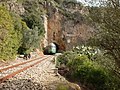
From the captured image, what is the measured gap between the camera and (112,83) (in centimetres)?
1174

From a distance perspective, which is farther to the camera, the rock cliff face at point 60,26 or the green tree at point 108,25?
the rock cliff face at point 60,26

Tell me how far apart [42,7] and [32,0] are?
3.63 meters

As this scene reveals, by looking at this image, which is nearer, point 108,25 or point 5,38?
point 108,25

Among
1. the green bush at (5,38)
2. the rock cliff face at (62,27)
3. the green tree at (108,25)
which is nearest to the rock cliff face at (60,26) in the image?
the rock cliff face at (62,27)

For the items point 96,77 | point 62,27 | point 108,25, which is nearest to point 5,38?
point 96,77

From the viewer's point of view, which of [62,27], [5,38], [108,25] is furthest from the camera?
[62,27]

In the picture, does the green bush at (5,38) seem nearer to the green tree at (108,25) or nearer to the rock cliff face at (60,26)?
the green tree at (108,25)

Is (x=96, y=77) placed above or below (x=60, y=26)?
→ below

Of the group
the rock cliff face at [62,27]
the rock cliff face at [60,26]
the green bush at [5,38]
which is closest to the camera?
the green bush at [5,38]

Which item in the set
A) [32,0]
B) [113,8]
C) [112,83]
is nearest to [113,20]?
[113,8]

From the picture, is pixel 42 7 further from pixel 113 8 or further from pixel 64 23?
pixel 113 8

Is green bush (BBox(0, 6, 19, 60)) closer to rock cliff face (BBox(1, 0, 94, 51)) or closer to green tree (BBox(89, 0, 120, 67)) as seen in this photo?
green tree (BBox(89, 0, 120, 67))

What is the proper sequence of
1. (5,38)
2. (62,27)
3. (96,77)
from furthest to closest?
1. (62,27)
2. (5,38)
3. (96,77)

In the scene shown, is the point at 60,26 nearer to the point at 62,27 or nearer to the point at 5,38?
the point at 62,27
